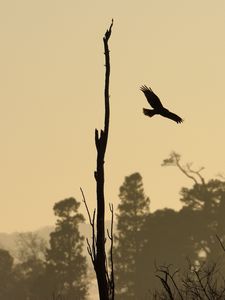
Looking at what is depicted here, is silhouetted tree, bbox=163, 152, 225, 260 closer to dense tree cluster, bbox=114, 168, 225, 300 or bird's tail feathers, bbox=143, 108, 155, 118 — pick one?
dense tree cluster, bbox=114, 168, 225, 300

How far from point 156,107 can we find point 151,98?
0.11 meters

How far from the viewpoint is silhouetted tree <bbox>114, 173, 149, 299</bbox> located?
251 ft

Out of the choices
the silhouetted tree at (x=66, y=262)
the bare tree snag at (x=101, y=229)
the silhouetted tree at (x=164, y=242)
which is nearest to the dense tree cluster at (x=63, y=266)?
the silhouetted tree at (x=66, y=262)

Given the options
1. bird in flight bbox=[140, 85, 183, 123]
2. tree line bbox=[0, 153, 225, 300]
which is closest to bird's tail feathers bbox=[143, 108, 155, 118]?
bird in flight bbox=[140, 85, 183, 123]

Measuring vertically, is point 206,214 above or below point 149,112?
above

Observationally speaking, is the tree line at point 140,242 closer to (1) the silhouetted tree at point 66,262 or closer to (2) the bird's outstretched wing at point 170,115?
(1) the silhouetted tree at point 66,262

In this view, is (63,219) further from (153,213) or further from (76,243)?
(153,213)

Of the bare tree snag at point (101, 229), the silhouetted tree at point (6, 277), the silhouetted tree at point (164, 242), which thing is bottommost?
the bare tree snag at point (101, 229)

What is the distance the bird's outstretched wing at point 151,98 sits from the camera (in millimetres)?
6574

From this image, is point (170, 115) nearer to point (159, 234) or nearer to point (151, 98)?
point (151, 98)

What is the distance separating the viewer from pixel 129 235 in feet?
256

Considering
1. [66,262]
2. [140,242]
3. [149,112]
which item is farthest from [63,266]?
[149,112]

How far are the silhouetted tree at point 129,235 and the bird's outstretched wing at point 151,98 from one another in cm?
7022

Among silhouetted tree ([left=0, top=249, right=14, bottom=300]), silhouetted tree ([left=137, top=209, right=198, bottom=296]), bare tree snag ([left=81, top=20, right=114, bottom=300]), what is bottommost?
bare tree snag ([left=81, top=20, right=114, bottom=300])
